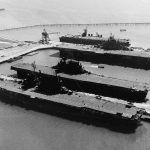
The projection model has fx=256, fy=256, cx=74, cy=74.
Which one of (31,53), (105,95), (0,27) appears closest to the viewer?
(105,95)

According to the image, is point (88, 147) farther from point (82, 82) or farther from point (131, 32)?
point (131, 32)

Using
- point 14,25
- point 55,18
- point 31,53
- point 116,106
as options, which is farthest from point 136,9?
point 116,106

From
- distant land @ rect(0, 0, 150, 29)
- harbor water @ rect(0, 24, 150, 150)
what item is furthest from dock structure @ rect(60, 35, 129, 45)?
harbor water @ rect(0, 24, 150, 150)

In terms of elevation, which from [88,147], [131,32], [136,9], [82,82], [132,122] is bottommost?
[88,147]

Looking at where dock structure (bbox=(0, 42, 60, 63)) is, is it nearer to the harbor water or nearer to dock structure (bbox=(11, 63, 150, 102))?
dock structure (bbox=(11, 63, 150, 102))

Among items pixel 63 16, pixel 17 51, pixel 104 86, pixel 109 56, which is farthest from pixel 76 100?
pixel 63 16

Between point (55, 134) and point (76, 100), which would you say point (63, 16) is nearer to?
point (76, 100)
